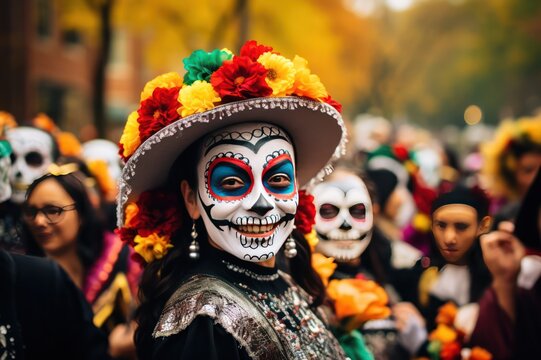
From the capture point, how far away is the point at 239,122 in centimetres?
322

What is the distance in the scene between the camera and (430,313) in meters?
4.70

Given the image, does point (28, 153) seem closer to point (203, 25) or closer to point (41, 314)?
point (41, 314)

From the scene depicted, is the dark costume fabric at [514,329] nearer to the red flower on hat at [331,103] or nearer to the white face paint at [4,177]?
the red flower on hat at [331,103]

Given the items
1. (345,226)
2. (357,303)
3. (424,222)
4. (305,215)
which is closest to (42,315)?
(305,215)

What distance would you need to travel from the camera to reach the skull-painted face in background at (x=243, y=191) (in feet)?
10.4

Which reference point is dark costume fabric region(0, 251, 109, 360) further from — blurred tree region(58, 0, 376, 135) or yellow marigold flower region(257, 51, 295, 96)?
blurred tree region(58, 0, 376, 135)

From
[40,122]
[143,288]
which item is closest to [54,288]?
[143,288]

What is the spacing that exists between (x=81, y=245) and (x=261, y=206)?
2.37 metres

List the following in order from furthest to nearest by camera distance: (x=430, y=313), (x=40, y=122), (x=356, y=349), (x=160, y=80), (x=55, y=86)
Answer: (x=55, y=86) → (x=40, y=122) → (x=430, y=313) → (x=356, y=349) → (x=160, y=80)

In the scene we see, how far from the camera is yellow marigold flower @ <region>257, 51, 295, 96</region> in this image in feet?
10.3

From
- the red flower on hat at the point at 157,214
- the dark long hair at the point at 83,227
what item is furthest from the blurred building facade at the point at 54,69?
the red flower on hat at the point at 157,214

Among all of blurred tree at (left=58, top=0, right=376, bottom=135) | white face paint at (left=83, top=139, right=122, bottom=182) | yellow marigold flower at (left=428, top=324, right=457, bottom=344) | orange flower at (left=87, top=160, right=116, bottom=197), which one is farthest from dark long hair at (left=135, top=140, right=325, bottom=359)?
blurred tree at (left=58, top=0, right=376, bottom=135)

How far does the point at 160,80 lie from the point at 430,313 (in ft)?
8.20

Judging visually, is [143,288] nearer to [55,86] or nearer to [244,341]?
[244,341]
